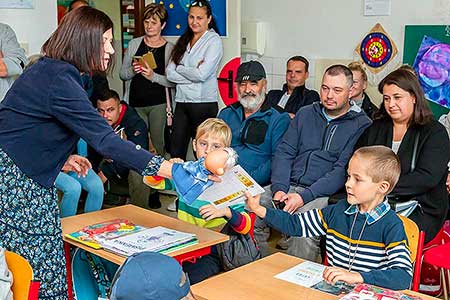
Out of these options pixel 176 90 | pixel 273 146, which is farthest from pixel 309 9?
pixel 273 146

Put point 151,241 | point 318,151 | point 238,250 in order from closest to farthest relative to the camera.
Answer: point 151,241, point 238,250, point 318,151

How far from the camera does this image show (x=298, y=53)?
5.05 metres

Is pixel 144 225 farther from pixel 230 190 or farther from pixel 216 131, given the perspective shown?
pixel 216 131

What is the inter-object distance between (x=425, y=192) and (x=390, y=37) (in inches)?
70.8

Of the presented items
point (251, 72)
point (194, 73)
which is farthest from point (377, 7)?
point (194, 73)

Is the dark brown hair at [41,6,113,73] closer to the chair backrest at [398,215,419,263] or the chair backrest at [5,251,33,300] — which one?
the chair backrest at [5,251,33,300]

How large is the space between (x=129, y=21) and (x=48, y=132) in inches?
190

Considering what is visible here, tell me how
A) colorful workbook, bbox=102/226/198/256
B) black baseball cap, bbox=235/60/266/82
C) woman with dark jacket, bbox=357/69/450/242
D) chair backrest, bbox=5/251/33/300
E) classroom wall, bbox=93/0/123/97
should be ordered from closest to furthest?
1. chair backrest, bbox=5/251/33/300
2. colorful workbook, bbox=102/226/198/256
3. woman with dark jacket, bbox=357/69/450/242
4. black baseball cap, bbox=235/60/266/82
5. classroom wall, bbox=93/0/123/97

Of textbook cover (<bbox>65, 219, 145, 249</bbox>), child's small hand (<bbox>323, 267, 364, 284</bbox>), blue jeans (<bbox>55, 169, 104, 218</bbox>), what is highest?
child's small hand (<bbox>323, 267, 364, 284</bbox>)

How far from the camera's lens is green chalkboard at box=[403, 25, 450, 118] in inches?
165

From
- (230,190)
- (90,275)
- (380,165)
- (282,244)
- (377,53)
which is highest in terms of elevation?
(377,53)

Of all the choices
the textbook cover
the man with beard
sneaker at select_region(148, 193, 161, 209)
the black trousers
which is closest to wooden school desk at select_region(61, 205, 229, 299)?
the textbook cover

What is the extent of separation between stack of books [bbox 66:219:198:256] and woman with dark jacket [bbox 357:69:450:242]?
48.7 inches

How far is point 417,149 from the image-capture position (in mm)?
3053
